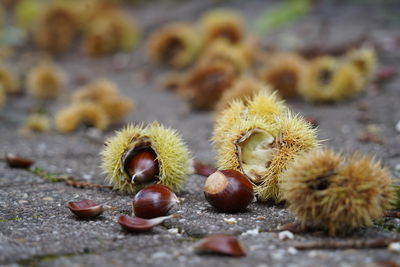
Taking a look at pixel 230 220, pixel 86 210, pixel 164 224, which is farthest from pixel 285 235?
pixel 86 210

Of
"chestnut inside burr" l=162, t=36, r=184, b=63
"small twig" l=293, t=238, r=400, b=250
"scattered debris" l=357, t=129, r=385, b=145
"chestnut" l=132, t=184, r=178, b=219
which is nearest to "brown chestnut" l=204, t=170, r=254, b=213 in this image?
"chestnut" l=132, t=184, r=178, b=219

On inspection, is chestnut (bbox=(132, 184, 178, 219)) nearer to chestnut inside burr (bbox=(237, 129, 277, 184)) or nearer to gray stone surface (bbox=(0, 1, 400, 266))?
gray stone surface (bbox=(0, 1, 400, 266))

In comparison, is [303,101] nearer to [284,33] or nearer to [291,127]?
[284,33]

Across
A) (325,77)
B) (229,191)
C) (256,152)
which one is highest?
(325,77)

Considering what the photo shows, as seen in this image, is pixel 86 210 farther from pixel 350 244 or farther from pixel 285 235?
pixel 350 244

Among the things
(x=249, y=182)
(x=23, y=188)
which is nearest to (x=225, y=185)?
(x=249, y=182)

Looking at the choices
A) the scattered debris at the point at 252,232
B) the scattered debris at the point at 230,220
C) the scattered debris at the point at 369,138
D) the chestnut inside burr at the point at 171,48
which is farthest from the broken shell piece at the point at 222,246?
the chestnut inside burr at the point at 171,48
